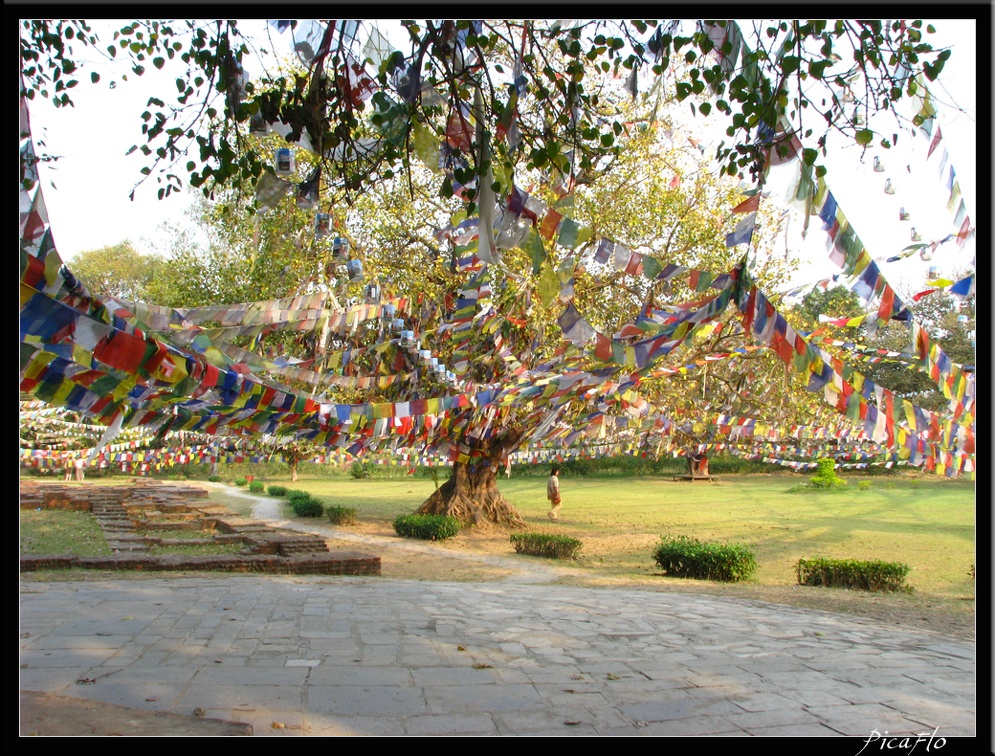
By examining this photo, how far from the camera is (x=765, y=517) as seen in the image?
18.7 metres

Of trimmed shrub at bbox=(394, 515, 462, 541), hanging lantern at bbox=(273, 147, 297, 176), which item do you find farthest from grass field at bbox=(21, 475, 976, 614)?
hanging lantern at bbox=(273, 147, 297, 176)

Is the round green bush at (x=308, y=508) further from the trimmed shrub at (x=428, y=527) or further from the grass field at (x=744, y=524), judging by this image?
the trimmed shrub at (x=428, y=527)

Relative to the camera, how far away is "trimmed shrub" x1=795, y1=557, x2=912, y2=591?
9250 mm

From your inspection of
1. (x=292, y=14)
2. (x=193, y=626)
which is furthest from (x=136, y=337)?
(x=193, y=626)

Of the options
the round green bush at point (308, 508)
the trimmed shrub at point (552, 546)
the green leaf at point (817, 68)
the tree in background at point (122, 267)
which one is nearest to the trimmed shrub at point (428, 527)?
the trimmed shrub at point (552, 546)

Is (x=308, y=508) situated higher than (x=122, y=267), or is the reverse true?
(x=122, y=267)

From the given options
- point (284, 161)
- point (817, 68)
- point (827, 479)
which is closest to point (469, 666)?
point (284, 161)

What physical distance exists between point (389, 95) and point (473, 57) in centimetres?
57

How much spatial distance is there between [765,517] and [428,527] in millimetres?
9162

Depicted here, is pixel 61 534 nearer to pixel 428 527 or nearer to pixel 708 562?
pixel 428 527

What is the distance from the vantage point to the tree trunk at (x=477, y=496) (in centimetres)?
1598

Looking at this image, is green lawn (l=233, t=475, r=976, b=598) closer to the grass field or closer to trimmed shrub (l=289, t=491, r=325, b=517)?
the grass field
